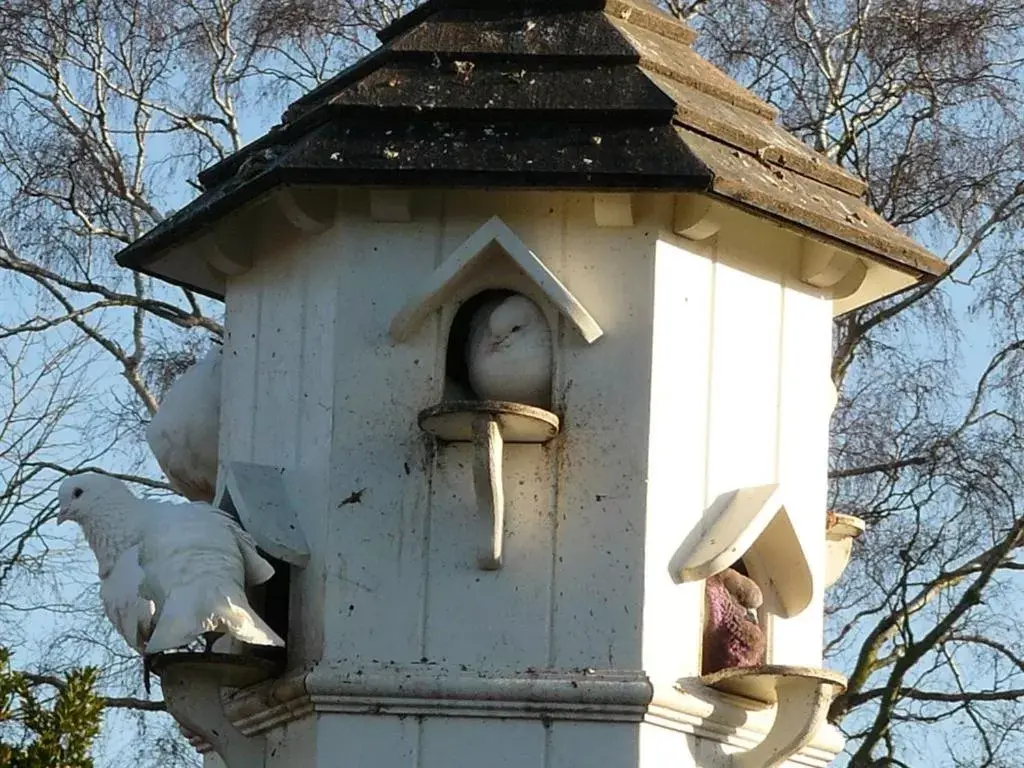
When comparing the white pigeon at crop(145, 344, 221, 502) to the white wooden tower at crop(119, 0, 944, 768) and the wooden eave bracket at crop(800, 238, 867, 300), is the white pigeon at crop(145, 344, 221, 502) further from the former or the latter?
the wooden eave bracket at crop(800, 238, 867, 300)

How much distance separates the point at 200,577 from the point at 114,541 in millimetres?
444

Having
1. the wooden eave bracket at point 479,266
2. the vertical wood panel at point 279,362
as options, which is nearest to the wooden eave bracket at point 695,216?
the wooden eave bracket at point 479,266

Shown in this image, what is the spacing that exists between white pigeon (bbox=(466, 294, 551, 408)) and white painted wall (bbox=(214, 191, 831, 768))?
0.05m

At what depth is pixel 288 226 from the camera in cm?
776

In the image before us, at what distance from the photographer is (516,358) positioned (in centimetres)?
731

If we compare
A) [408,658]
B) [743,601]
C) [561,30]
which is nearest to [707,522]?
[743,601]

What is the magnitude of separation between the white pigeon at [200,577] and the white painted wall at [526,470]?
0.58 ft

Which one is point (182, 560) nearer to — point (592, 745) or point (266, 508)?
point (266, 508)

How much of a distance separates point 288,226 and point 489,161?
0.77 meters

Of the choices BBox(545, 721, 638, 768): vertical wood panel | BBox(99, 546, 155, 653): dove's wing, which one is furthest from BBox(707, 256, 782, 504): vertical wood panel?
BBox(99, 546, 155, 653): dove's wing

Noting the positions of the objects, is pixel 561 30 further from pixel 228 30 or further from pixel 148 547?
pixel 228 30

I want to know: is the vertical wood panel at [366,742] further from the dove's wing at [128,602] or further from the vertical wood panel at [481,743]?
the dove's wing at [128,602]

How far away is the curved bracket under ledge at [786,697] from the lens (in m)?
7.23

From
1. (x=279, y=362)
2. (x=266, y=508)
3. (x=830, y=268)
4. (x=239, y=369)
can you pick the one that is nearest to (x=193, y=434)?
(x=239, y=369)
